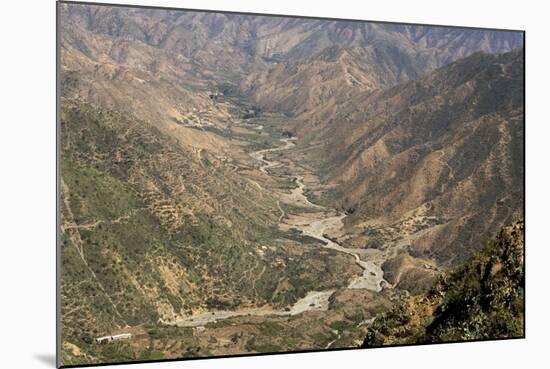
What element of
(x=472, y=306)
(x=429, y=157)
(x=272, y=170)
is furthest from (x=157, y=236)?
(x=472, y=306)

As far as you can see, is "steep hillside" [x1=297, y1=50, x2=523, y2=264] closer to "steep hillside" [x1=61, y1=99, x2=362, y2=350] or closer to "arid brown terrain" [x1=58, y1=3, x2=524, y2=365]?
"arid brown terrain" [x1=58, y1=3, x2=524, y2=365]

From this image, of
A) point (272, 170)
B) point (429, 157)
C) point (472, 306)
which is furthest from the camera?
point (272, 170)

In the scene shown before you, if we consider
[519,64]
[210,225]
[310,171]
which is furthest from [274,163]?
[519,64]

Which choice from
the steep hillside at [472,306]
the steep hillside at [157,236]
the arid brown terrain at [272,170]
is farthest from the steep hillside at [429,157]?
the steep hillside at [472,306]

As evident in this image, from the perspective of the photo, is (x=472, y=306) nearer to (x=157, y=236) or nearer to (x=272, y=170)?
(x=157, y=236)

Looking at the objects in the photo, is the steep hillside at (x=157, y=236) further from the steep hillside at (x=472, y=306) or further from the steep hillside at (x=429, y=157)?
the steep hillside at (x=472, y=306)

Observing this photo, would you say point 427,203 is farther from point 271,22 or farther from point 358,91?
point 271,22
